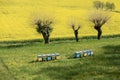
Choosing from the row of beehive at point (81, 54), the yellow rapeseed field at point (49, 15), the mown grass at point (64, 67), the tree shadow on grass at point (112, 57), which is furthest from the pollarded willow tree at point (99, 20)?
the row of beehive at point (81, 54)

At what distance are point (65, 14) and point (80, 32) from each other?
16633 mm

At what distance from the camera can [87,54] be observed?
1725 inches

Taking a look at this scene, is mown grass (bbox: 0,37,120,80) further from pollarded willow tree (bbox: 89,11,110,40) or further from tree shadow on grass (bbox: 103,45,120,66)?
pollarded willow tree (bbox: 89,11,110,40)

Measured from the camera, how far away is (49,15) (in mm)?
69875

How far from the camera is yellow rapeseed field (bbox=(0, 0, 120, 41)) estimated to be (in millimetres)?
77250

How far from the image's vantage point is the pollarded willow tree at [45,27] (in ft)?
215

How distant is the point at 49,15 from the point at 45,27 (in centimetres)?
462

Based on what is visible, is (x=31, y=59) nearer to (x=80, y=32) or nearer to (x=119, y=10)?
(x=80, y=32)

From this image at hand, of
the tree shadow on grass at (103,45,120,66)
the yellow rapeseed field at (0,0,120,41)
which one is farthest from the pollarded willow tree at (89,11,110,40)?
the tree shadow on grass at (103,45,120,66)

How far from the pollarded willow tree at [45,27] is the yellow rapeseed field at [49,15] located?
4.64 ft

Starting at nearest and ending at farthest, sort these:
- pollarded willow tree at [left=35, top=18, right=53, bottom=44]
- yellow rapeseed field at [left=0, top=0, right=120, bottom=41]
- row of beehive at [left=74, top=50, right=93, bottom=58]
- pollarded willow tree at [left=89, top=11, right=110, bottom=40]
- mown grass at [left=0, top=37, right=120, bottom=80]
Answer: mown grass at [left=0, top=37, right=120, bottom=80], row of beehive at [left=74, top=50, right=93, bottom=58], pollarded willow tree at [left=35, top=18, right=53, bottom=44], pollarded willow tree at [left=89, top=11, right=110, bottom=40], yellow rapeseed field at [left=0, top=0, right=120, bottom=41]

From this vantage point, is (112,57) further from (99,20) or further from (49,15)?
(49,15)

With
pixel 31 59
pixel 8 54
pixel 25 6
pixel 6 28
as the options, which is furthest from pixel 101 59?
pixel 25 6

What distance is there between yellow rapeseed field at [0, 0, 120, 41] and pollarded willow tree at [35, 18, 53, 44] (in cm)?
141
